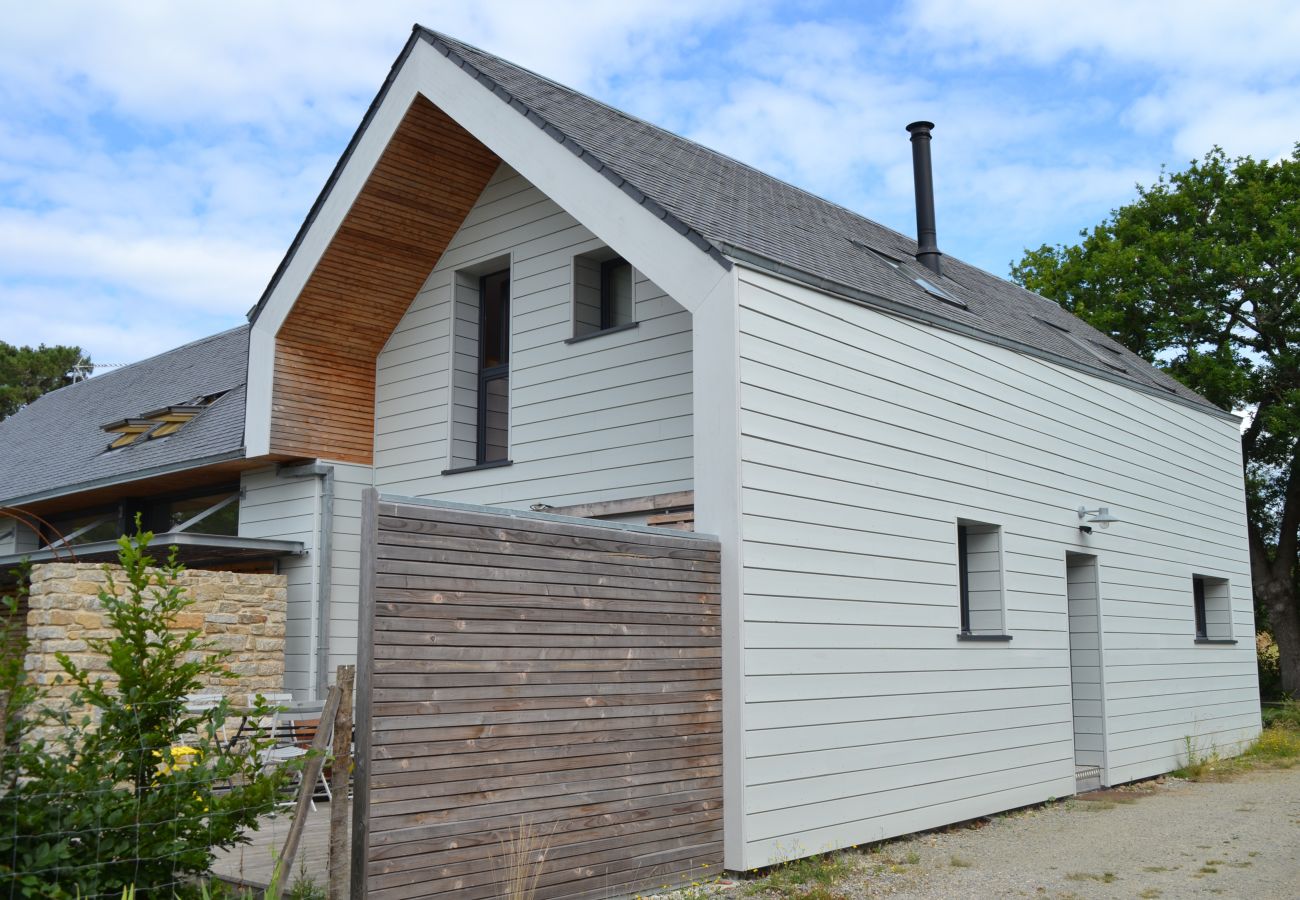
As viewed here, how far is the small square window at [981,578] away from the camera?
1077 cm

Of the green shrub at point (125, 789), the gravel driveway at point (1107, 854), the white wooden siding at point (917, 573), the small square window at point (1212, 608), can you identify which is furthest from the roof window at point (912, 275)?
the green shrub at point (125, 789)

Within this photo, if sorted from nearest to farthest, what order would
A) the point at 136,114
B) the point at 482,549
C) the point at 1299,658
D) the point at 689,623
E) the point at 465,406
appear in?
the point at 482,549 → the point at 689,623 → the point at 465,406 → the point at 136,114 → the point at 1299,658

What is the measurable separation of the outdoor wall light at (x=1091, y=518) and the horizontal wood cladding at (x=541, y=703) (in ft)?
19.6

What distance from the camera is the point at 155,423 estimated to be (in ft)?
49.9

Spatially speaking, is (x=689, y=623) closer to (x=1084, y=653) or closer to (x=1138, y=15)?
(x=1084, y=653)

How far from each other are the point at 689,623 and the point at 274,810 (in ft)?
9.84

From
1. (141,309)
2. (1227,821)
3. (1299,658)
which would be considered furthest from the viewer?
(141,309)

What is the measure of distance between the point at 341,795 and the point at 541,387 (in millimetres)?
5694

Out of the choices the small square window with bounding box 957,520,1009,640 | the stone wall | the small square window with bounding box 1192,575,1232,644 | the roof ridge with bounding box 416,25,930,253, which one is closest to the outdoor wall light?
the small square window with bounding box 957,520,1009,640

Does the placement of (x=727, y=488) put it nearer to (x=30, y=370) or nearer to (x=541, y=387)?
(x=541, y=387)

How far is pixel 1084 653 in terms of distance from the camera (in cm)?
1240

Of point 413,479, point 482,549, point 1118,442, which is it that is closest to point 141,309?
point 413,479

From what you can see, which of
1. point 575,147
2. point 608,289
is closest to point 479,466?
point 608,289

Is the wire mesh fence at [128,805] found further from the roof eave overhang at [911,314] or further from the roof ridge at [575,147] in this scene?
the roof eave overhang at [911,314]
